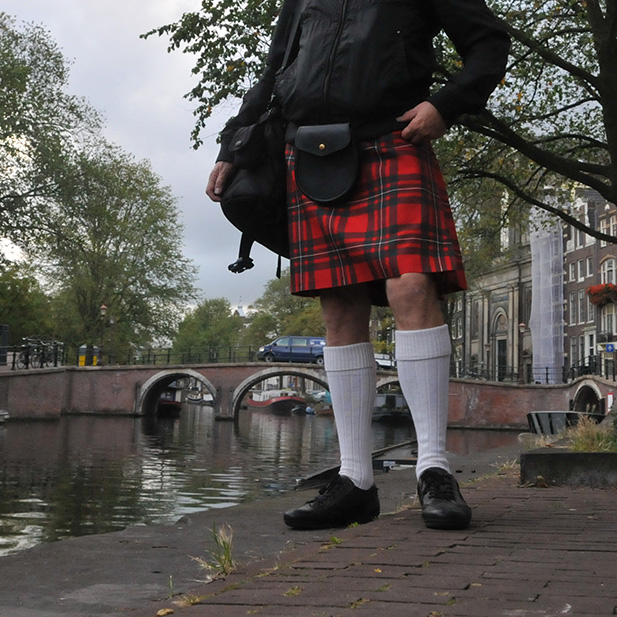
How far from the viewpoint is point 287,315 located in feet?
213

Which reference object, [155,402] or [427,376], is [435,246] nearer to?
[427,376]

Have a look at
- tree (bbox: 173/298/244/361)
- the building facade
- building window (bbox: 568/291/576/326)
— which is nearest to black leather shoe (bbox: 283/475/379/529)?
the building facade

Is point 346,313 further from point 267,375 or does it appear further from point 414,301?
point 267,375

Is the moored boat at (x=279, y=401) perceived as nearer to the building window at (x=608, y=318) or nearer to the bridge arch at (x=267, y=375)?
the bridge arch at (x=267, y=375)

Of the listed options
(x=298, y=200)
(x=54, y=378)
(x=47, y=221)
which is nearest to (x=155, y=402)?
(x=54, y=378)

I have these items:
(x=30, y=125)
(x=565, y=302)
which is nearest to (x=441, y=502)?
(x=30, y=125)

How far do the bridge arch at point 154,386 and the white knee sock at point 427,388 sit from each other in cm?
4069

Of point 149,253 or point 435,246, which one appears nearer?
point 435,246

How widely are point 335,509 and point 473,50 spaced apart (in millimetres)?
1544

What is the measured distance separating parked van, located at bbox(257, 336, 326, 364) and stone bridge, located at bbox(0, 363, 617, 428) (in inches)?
166

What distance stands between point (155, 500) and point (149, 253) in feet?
134

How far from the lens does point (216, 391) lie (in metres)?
44.4

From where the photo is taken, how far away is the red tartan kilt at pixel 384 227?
9.50 feet

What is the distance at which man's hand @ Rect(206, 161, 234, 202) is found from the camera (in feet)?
11.1
